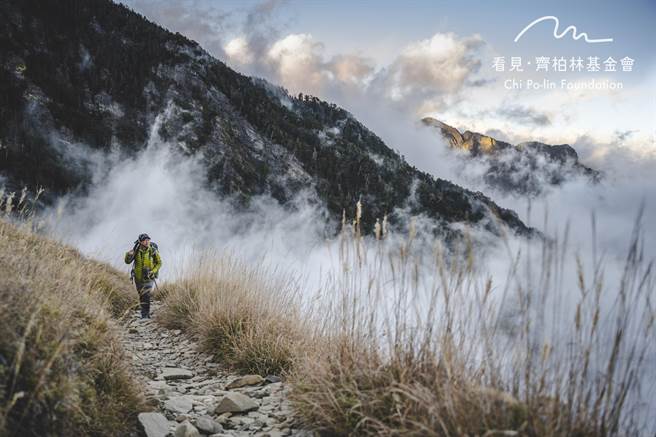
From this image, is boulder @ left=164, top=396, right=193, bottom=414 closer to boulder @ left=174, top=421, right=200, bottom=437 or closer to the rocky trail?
the rocky trail

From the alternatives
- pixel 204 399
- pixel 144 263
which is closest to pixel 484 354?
pixel 204 399

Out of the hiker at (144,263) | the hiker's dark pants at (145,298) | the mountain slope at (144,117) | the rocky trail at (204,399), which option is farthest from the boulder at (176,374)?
the mountain slope at (144,117)

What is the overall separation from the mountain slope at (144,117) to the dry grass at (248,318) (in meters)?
84.6

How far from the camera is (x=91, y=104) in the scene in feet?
351

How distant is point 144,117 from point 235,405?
13473 centimetres

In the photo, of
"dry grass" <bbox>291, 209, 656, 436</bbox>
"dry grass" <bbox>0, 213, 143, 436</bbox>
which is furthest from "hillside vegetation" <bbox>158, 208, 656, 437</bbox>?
"dry grass" <bbox>0, 213, 143, 436</bbox>

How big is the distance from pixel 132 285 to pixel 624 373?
11238 millimetres

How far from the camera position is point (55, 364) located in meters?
2.34

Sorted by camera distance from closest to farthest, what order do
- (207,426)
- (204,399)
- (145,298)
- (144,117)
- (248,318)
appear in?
1. (207,426)
2. (204,399)
3. (248,318)
4. (145,298)
5. (144,117)

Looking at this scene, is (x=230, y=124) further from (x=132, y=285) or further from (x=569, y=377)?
(x=569, y=377)

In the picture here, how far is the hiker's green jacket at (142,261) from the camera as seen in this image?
889 centimetres

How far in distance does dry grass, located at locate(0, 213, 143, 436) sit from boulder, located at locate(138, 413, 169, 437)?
8 centimetres

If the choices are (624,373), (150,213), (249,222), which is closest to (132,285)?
(624,373)

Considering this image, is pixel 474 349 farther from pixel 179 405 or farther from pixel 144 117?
pixel 144 117
